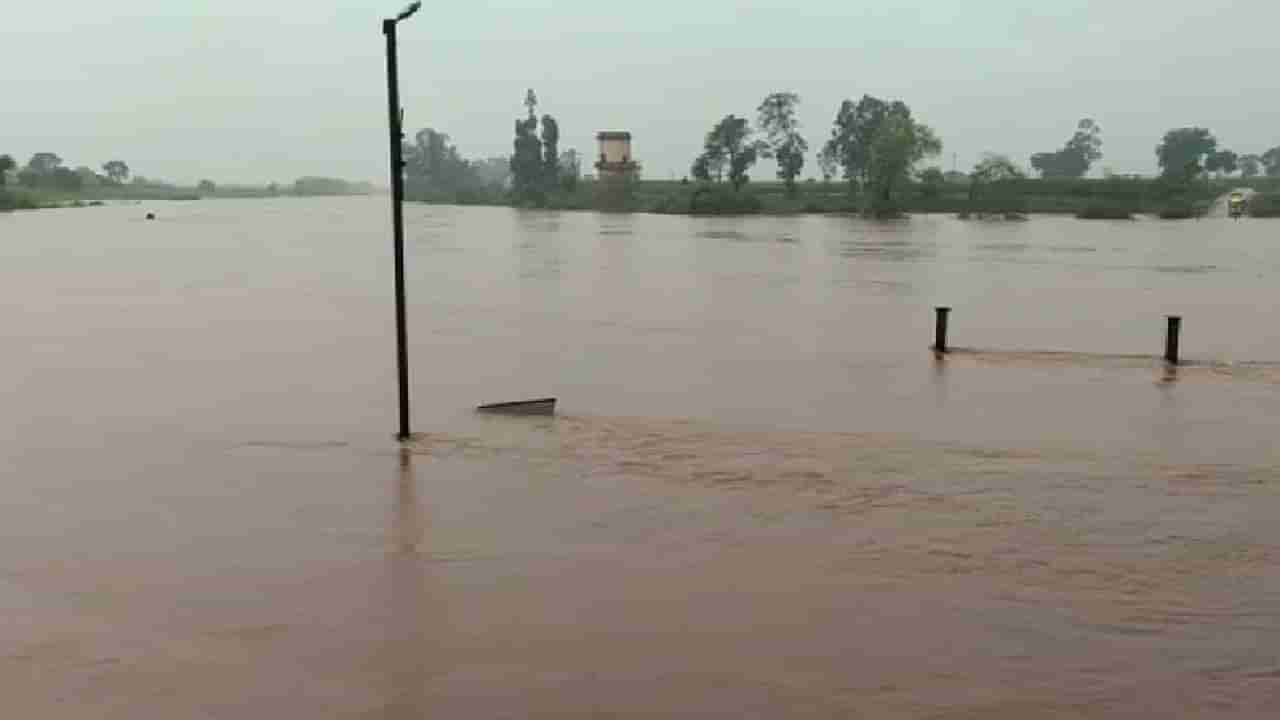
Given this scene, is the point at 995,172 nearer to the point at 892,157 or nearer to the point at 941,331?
the point at 892,157

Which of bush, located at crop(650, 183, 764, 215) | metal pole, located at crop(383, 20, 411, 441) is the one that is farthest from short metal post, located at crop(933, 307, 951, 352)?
bush, located at crop(650, 183, 764, 215)

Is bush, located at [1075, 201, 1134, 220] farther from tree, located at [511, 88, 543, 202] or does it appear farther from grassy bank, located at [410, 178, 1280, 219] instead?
tree, located at [511, 88, 543, 202]

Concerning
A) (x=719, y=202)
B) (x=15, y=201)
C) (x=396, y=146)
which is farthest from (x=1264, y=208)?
(x=15, y=201)

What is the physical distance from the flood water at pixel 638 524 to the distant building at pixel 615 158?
294 feet

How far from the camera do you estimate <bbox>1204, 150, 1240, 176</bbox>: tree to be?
385ft

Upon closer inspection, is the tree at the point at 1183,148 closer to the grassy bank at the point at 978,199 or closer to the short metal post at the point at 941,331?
the grassy bank at the point at 978,199

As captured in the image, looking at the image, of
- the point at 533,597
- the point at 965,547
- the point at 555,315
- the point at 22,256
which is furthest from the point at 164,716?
the point at 22,256

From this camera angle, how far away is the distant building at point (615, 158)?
11125 cm

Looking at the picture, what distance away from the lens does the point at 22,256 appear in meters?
44.3

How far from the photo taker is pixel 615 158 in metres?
112

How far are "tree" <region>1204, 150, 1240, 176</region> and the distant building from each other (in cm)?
5422

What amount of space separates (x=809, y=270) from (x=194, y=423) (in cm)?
2787

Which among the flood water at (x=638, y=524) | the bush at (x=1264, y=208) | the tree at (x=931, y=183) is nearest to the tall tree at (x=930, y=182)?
the tree at (x=931, y=183)

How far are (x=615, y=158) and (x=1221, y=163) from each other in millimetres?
58098
